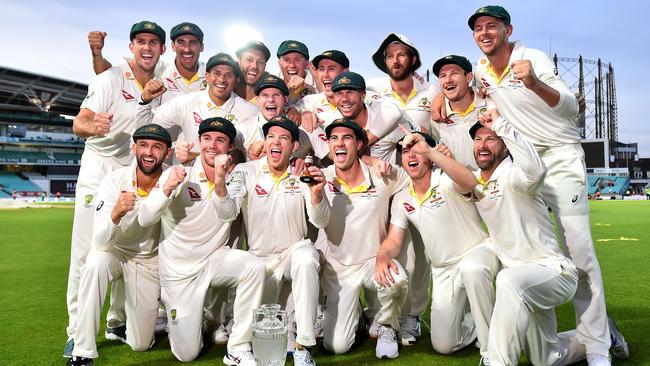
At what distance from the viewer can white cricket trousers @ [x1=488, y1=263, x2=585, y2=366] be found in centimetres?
344

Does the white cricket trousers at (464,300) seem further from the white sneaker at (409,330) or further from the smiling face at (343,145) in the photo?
the smiling face at (343,145)

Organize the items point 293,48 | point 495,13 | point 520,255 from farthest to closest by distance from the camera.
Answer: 1. point 293,48
2. point 495,13
3. point 520,255

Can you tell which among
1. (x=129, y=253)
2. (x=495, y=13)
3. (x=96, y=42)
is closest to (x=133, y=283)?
(x=129, y=253)

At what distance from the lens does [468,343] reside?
173 inches

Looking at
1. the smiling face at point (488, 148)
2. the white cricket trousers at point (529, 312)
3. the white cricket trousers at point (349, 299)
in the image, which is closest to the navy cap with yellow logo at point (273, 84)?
the white cricket trousers at point (349, 299)

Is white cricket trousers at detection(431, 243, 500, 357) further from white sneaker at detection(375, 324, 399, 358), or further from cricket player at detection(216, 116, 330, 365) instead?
cricket player at detection(216, 116, 330, 365)

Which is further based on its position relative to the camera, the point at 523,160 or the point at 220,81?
the point at 220,81

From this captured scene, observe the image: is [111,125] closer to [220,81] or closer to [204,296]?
[220,81]

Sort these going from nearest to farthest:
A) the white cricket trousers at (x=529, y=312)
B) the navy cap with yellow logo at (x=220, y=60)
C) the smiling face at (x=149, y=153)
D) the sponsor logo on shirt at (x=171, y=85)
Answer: the white cricket trousers at (x=529, y=312) → the smiling face at (x=149, y=153) → the navy cap with yellow logo at (x=220, y=60) → the sponsor logo on shirt at (x=171, y=85)

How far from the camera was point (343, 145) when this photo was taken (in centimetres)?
451

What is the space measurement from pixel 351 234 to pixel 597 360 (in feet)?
6.85

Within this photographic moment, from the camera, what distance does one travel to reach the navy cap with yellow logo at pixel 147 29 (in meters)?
5.07

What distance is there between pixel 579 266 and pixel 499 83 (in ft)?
5.11

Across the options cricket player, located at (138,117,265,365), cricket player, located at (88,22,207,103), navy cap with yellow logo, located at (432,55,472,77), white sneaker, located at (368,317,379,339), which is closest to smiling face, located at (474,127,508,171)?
navy cap with yellow logo, located at (432,55,472,77)
